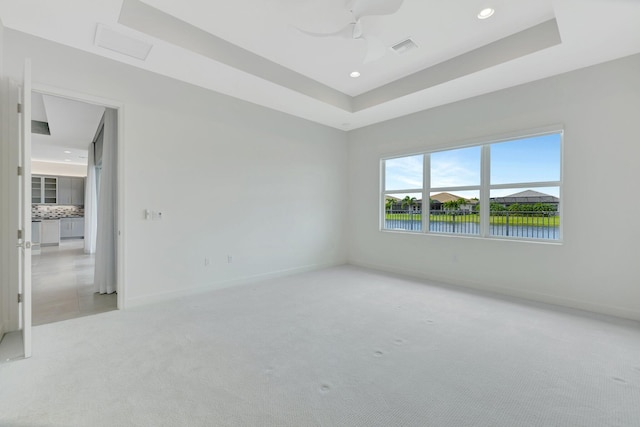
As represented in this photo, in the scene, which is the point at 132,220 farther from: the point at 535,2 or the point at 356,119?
the point at 535,2

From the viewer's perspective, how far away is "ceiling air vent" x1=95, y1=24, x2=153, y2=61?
2.71 m

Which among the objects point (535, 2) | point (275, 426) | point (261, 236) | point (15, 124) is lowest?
point (275, 426)

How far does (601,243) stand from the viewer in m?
3.27

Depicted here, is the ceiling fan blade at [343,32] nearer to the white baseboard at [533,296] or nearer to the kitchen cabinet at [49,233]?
the white baseboard at [533,296]

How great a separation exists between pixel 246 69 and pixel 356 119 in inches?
95.9

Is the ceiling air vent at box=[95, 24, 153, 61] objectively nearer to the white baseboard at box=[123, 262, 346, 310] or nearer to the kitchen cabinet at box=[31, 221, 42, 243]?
the white baseboard at box=[123, 262, 346, 310]

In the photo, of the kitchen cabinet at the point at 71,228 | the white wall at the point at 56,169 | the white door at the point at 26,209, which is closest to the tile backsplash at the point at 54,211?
the kitchen cabinet at the point at 71,228

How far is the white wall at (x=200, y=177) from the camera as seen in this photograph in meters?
3.24

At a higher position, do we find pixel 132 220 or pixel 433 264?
pixel 132 220

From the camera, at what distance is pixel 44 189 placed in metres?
9.88

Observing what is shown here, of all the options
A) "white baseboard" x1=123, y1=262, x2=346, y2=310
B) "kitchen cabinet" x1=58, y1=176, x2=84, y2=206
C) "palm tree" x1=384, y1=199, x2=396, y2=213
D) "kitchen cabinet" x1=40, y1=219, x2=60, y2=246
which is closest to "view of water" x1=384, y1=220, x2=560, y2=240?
"palm tree" x1=384, y1=199, x2=396, y2=213

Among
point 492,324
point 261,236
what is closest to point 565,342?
point 492,324

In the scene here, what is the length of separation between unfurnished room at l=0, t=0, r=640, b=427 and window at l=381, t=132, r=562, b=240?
3 centimetres

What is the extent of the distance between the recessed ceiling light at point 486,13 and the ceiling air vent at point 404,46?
70cm
